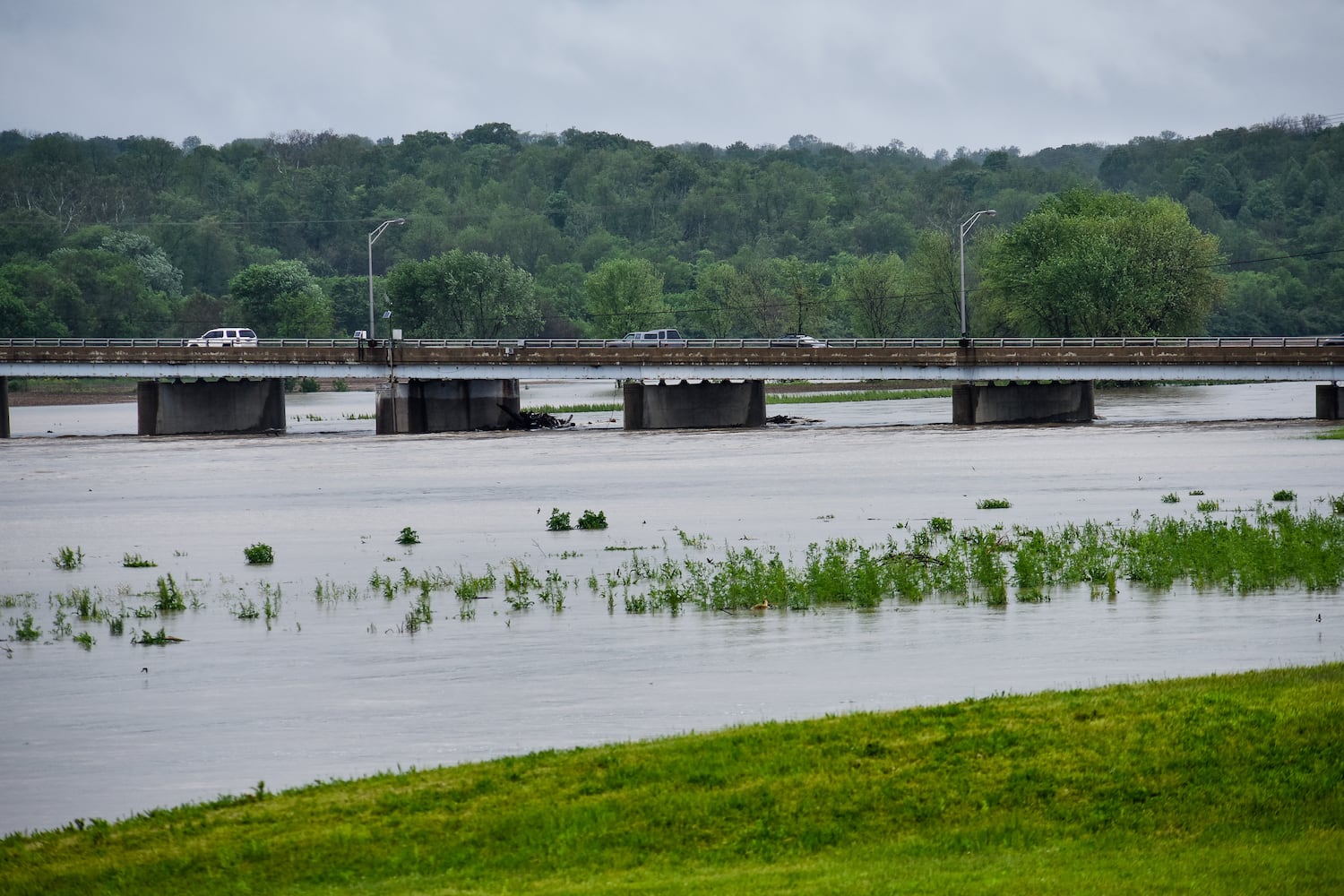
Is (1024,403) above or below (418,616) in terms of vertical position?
above

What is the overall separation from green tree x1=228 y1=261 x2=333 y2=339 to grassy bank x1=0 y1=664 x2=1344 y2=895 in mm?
160148

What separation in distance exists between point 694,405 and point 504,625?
72522mm

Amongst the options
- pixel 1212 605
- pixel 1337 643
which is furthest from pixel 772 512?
pixel 1337 643

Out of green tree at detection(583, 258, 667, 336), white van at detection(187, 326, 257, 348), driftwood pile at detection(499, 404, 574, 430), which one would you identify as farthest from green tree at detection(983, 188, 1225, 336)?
white van at detection(187, 326, 257, 348)

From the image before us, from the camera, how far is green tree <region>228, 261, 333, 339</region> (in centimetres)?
17025

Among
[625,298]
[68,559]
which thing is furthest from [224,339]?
[68,559]

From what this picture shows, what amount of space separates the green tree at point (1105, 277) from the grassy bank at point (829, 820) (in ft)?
374

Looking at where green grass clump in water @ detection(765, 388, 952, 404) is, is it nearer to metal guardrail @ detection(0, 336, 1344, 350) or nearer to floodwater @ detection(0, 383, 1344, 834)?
metal guardrail @ detection(0, 336, 1344, 350)

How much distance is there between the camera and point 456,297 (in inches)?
6516

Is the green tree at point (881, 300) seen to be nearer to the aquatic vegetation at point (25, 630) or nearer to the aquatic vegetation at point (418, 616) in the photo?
the aquatic vegetation at point (418, 616)

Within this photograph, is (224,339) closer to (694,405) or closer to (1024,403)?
(694,405)

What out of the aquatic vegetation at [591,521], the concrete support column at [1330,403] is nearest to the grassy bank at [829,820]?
the aquatic vegetation at [591,521]

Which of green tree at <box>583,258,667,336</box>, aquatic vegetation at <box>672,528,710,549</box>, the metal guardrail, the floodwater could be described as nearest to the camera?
the floodwater

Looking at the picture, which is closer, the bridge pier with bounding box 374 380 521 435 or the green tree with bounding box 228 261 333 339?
the bridge pier with bounding box 374 380 521 435
